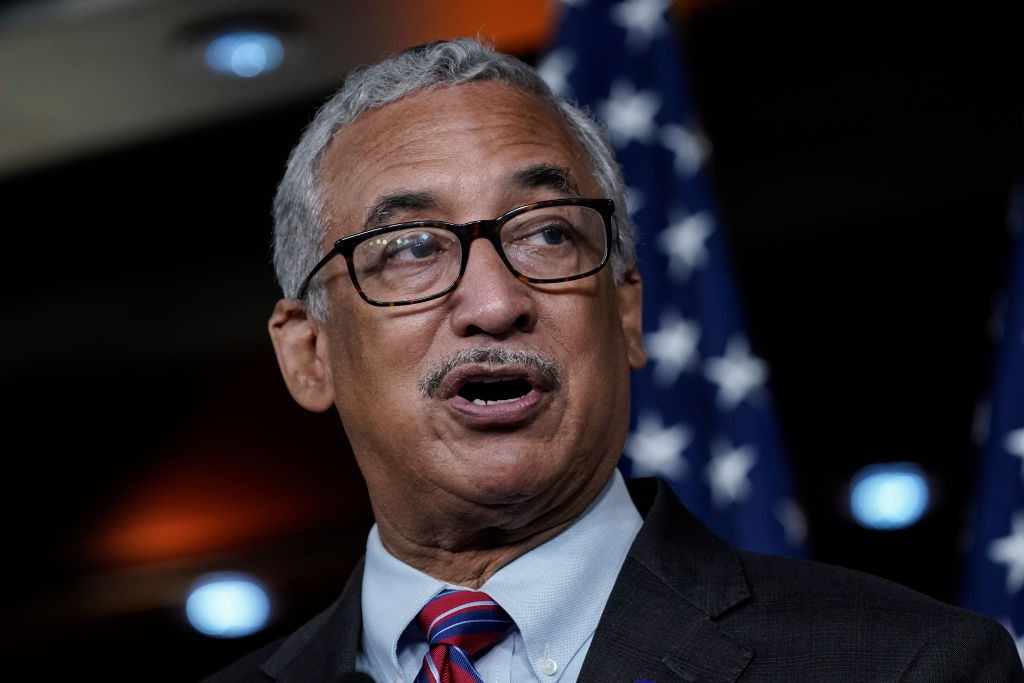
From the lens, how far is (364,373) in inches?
68.8

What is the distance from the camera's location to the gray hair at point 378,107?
1.88 meters

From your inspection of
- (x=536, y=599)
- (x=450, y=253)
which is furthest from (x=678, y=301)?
(x=536, y=599)

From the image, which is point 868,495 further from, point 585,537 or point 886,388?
point 585,537

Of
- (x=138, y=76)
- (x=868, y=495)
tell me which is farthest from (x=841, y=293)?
(x=138, y=76)

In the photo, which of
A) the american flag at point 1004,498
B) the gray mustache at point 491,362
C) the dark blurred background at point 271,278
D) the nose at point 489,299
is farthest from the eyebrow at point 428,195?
the dark blurred background at point 271,278

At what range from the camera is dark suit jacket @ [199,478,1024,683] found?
148 centimetres

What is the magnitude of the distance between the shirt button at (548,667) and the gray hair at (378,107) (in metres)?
0.59

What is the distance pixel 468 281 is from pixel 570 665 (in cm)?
48

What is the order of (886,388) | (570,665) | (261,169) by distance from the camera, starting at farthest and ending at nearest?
(886,388) < (261,169) < (570,665)

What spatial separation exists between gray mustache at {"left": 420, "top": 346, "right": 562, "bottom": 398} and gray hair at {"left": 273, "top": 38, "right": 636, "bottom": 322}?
287 mm

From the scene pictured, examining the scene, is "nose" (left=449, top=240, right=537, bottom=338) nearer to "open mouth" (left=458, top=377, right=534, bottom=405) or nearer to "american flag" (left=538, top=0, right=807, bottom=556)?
"open mouth" (left=458, top=377, right=534, bottom=405)

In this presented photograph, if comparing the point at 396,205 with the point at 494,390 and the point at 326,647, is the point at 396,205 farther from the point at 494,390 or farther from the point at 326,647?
the point at 326,647

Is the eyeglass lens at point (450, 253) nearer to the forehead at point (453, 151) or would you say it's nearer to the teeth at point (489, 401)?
the forehead at point (453, 151)

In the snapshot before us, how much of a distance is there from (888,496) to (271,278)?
3.09 m
